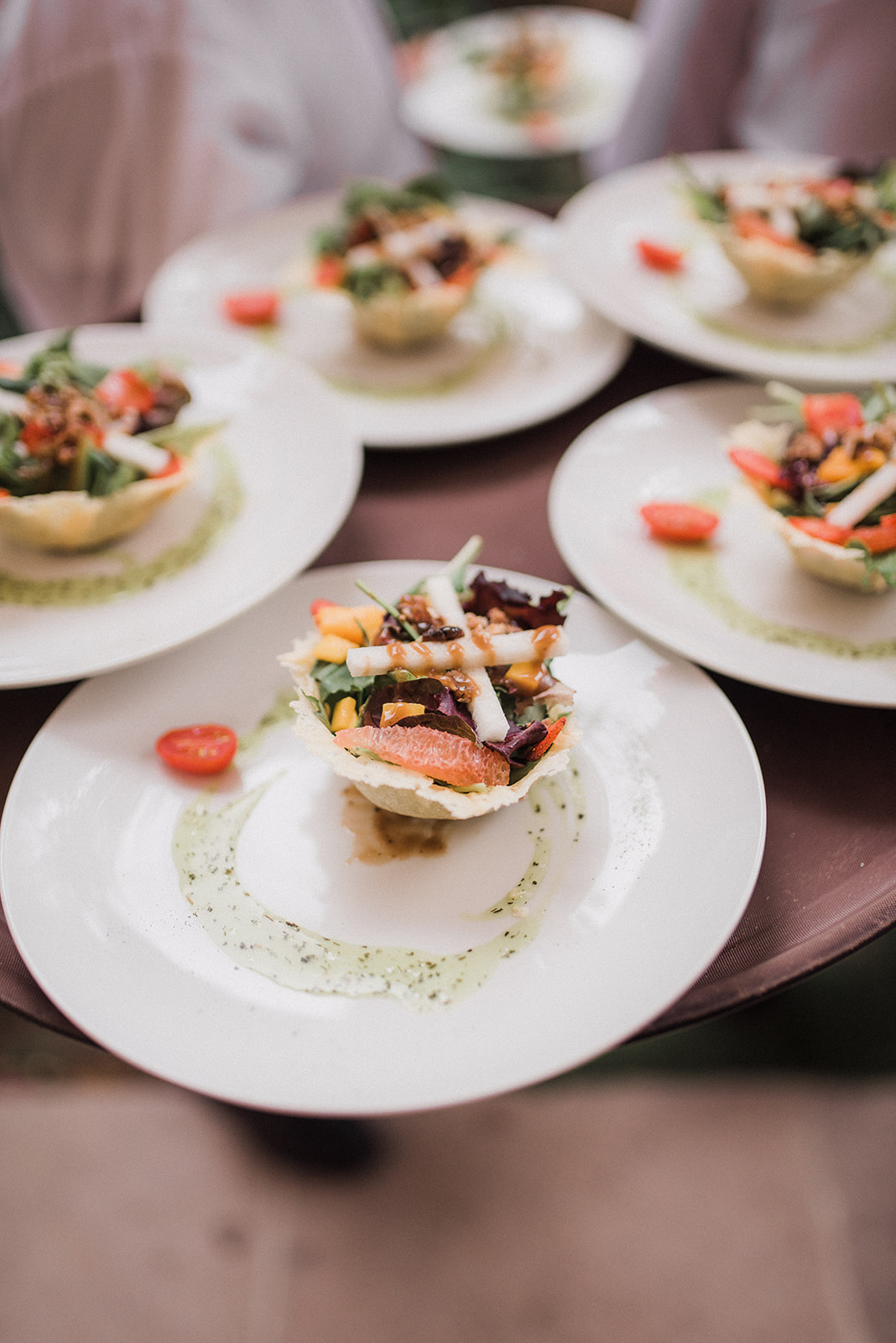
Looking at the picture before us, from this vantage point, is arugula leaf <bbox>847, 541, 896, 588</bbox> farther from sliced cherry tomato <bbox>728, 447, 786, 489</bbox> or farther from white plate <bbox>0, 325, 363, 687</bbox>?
white plate <bbox>0, 325, 363, 687</bbox>

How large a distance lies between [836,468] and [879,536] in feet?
0.71

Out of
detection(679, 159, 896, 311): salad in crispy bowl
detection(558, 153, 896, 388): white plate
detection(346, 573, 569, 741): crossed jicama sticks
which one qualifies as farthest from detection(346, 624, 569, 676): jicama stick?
detection(679, 159, 896, 311): salad in crispy bowl

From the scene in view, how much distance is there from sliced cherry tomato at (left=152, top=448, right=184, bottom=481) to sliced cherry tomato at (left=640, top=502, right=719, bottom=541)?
1.11 meters

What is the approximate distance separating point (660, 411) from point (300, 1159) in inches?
97.6

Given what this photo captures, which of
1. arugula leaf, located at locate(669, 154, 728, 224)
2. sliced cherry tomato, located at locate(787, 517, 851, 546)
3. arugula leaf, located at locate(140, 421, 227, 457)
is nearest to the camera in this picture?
sliced cherry tomato, located at locate(787, 517, 851, 546)

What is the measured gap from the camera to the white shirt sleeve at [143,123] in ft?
12.8

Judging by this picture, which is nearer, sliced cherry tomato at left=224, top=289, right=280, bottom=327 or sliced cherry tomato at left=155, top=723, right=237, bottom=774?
sliced cherry tomato at left=155, top=723, right=237, bottom=774

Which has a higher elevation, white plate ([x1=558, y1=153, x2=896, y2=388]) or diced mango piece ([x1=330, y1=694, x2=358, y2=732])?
white plate ([x1=558, y1=153, x2=896, y2=388])

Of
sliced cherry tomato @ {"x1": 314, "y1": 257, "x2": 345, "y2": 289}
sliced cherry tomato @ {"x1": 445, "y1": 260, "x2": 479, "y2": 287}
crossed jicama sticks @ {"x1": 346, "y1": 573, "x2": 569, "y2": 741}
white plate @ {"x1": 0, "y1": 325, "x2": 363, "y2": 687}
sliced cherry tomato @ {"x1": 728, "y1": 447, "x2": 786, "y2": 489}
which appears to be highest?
sliced cherry tomato @ {"x1": 445, "y1": 260, "x2": 479, "y2": 287}

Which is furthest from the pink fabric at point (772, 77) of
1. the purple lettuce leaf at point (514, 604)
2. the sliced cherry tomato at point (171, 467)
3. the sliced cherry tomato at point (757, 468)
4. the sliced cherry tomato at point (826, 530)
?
the purple lettuce leaf at point (514, 604)

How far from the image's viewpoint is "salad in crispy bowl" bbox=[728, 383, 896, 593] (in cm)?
203

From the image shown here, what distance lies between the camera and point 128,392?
97.2 inches

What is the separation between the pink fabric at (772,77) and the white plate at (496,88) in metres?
0.29

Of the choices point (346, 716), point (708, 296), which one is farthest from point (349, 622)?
point (708, 296)
